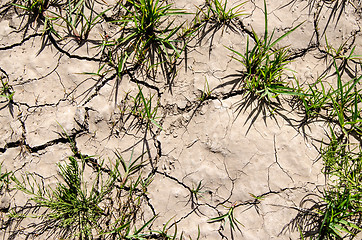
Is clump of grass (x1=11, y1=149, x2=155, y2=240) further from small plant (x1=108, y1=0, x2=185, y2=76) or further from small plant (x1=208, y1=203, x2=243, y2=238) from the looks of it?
small plant (x1=108, y1=0, x2=185, y2=76)

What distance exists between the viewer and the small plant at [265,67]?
2.17m

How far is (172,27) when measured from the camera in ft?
7.68

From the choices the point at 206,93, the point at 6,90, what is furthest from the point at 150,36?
the point at 6,90

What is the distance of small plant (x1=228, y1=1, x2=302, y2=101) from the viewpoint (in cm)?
217

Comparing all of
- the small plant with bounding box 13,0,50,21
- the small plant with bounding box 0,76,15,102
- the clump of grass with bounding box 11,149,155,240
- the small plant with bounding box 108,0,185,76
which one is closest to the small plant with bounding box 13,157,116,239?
the clump of grass with bounding box 11,149,155,240

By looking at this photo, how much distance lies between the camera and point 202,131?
7.05 ft

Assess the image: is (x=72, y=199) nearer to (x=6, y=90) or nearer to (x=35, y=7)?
(x=6, y=90)

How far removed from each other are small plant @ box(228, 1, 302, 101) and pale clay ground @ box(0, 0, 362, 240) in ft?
0.28

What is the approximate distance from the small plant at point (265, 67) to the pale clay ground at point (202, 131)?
85 millimetres

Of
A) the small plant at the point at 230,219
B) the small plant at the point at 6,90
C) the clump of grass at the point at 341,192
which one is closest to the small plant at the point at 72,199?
the small plant at the point at 6,90

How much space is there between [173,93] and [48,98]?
916 millimetres

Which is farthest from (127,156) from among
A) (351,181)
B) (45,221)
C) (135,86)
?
(351,181)

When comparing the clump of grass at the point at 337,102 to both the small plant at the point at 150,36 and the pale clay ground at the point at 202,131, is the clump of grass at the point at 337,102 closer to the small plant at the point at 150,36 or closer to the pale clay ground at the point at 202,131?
the pale clay ground at the point at 202,131

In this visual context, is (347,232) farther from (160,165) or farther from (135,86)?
(135,86)
